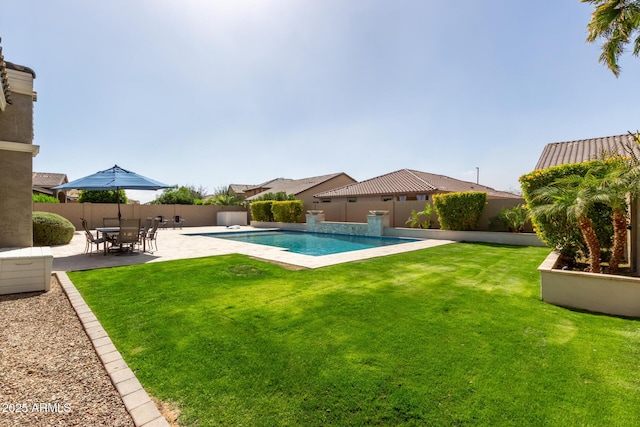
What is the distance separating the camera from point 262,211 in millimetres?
28172

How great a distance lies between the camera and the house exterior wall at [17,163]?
7316 mm

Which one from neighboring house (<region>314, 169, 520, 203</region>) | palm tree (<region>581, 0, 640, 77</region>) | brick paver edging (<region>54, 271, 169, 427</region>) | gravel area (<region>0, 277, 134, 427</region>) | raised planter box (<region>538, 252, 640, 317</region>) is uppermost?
palm tree (<region>581, 0, 640, 77</region>)

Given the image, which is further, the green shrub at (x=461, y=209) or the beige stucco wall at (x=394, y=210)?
the beige stucco wall at (x=394, y=210)

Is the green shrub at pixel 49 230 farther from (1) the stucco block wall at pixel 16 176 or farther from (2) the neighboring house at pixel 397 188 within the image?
(2) the neighboring house at pixel 397 188

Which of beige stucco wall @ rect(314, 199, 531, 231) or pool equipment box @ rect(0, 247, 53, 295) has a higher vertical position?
beige stucco wall @ rect(314, 199, 531, 231)

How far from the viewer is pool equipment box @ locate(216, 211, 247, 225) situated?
29.7 m

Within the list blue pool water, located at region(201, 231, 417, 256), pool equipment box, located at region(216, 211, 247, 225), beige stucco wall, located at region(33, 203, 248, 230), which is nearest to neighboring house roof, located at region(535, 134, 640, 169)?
blue pool water, located at region(201, 231, 417, 256)

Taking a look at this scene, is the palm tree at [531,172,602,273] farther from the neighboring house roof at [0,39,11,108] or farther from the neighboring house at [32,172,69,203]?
the neighboring house at [32,172,69,203]

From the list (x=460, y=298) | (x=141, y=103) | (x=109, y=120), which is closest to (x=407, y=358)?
(x=460, y=298)

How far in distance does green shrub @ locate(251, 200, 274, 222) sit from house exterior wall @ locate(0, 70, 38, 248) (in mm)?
20043

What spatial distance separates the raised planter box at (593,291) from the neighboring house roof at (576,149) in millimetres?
14458

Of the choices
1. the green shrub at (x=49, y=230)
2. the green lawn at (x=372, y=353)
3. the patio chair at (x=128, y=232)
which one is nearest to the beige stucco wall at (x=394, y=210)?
the green lawn at (x=372, y=353)

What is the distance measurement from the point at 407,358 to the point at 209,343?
237 cm

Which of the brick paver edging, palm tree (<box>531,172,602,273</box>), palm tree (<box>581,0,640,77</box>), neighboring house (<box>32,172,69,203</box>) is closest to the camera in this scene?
the brick paver edging
